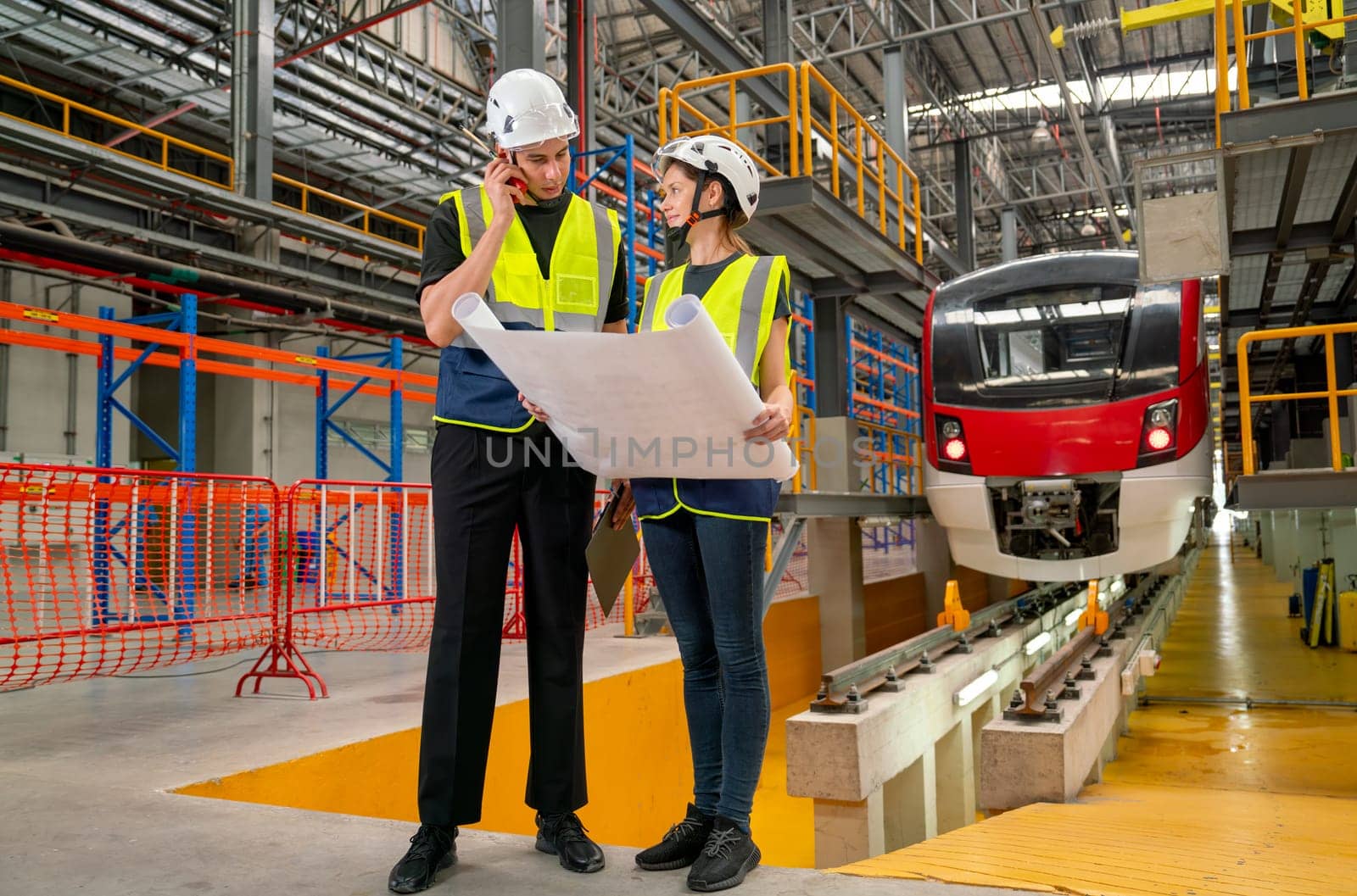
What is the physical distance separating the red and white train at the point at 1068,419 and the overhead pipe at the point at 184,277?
5.80 m

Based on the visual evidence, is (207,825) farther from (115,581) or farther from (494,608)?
(115,581)

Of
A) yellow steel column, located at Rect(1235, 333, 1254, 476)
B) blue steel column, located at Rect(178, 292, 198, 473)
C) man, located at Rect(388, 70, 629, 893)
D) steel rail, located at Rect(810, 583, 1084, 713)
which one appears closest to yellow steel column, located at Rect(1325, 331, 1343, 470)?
yellow steel column, located at Rect(1235, 333, 1254, 476)

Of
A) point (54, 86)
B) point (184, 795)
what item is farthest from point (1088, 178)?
point (184, 795)

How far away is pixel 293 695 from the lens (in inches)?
214

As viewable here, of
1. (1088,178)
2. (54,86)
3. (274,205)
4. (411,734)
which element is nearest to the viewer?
(411,734)

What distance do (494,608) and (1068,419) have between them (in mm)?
5408

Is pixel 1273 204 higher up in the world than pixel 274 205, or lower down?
lower down

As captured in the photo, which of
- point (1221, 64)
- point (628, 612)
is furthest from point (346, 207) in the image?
point (1221, 64)

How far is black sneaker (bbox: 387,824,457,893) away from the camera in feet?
7.06

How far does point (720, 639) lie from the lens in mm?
2277

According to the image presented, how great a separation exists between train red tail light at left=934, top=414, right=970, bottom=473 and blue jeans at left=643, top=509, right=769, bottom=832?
5.15 m

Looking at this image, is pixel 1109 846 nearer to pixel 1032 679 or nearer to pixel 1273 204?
pixel 1032 679

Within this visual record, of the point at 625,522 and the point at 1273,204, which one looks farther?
the point at 1273,204

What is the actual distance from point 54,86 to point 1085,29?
14.6 metres
